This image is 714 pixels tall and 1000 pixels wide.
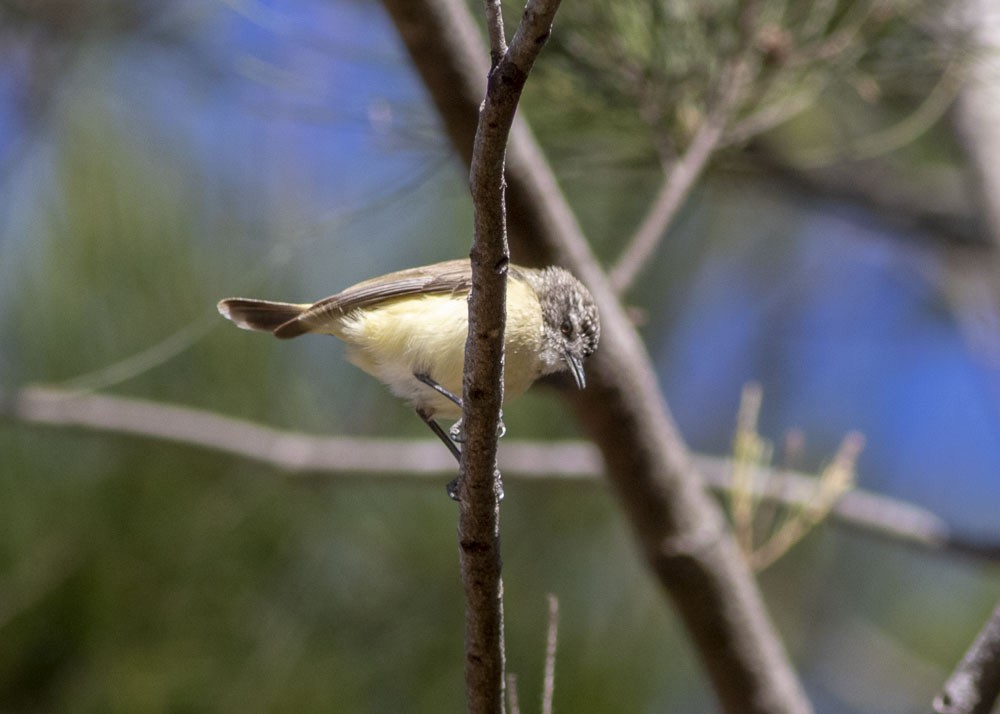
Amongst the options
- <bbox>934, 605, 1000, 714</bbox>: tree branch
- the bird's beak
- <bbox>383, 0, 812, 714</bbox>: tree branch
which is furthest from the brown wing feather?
<bbox>934, 605, 1000, 714</bbox>: tree branch

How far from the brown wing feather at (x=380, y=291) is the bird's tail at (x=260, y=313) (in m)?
0.03

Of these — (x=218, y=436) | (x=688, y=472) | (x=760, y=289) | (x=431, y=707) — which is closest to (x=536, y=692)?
(x=431, y=707)

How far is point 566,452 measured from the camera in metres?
3.26

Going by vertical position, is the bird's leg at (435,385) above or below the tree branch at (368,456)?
above

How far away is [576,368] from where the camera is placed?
8.24ft

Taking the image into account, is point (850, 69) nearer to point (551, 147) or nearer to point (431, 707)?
point (551, 147)

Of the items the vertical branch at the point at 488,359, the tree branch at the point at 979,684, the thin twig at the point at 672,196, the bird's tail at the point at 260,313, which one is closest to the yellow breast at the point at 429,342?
the bird's tail at the point at 260,313

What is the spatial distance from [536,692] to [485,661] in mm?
1747

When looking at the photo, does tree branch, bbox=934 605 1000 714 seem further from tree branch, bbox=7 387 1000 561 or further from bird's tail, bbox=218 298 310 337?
bird's tail, bbox=218 298 310 337

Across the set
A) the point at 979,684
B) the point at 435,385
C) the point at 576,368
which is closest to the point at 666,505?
the point at 576,368

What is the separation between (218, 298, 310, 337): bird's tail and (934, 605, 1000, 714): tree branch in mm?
1529

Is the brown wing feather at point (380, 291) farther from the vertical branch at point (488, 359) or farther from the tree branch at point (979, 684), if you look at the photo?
the tree branch at point (979, 684)

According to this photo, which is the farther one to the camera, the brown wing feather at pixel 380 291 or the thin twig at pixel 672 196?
the thin twig at pixel 672 196

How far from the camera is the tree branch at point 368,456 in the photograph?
119 inches
